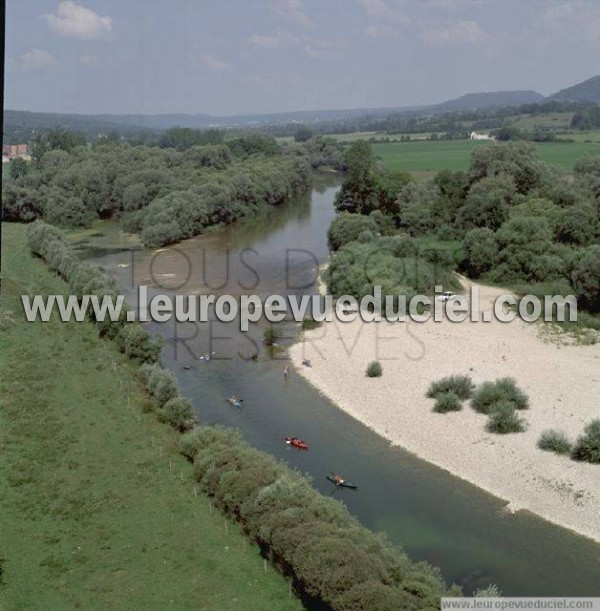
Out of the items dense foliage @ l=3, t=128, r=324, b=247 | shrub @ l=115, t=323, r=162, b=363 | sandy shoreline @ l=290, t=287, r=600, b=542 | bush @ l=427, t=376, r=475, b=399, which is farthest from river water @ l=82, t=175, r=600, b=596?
dense foliage @ l=3, t=128, r=324, b=247

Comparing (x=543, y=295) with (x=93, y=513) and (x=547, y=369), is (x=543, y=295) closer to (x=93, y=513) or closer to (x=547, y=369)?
(x=547, y=369)

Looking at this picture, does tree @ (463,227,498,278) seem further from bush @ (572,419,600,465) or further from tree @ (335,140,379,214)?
bush @ (572,419,600,465)

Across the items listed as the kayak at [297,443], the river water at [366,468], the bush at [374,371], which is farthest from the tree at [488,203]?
the kayak at [297,443]

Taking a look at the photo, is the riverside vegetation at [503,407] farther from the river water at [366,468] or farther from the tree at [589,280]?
the tree at [589,280]

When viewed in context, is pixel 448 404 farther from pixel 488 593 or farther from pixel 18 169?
pixel 18 169

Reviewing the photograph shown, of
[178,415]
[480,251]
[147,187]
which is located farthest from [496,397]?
[147,187]

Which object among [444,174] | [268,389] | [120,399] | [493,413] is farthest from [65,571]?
[444,174]
